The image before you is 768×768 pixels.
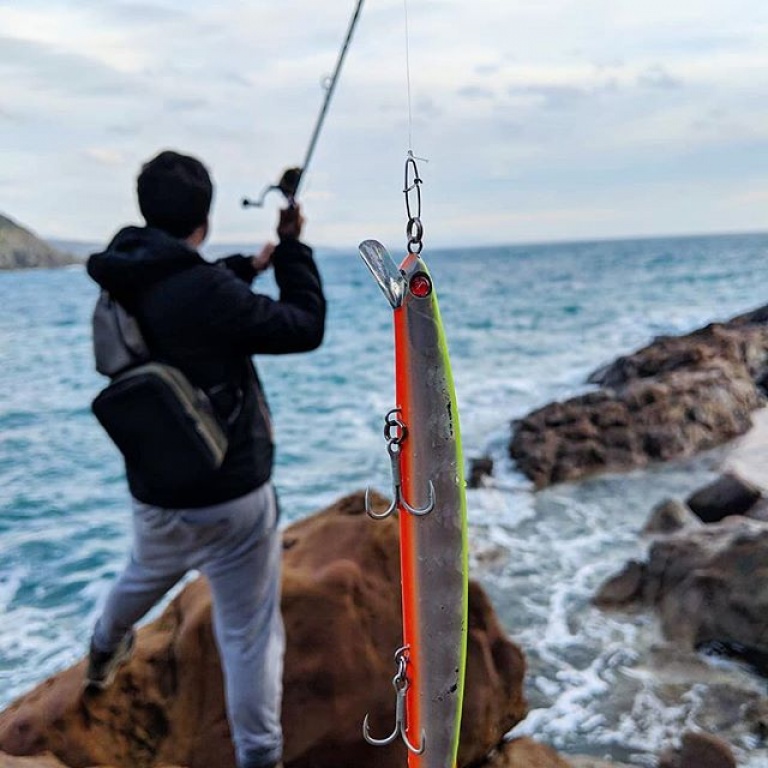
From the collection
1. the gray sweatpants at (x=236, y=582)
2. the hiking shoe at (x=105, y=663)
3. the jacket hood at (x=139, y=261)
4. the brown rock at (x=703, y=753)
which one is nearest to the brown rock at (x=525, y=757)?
the brown rock at (x=703, y=753)

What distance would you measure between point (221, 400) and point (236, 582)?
641mm

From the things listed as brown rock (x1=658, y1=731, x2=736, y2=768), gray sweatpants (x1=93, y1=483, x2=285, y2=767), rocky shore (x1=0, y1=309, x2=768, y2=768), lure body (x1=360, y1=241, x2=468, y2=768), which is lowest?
brown rock (x1=658, y1=731, x2=736, y2=768)

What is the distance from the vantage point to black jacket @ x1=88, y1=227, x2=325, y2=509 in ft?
8.33

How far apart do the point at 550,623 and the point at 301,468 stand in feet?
19.7

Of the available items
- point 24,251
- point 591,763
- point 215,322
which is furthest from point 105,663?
point 24,251

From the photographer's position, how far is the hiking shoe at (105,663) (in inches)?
130

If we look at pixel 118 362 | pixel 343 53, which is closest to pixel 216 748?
pixel 118 362

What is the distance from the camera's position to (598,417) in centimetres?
1084

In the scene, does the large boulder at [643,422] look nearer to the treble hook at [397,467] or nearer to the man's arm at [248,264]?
the man's arm at [248,264]

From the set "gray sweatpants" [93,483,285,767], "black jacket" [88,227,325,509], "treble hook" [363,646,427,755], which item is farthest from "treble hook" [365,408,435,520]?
"gray sweatpants" [93,483,285,767]

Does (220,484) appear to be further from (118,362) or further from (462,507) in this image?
(462,507)

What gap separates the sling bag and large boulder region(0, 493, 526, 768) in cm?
136

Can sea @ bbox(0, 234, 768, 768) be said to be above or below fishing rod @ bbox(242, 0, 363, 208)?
below

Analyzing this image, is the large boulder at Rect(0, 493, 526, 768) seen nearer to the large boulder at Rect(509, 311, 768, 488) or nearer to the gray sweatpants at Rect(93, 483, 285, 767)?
the gray sweatpants at Rect(93, 483, 285, 767)
